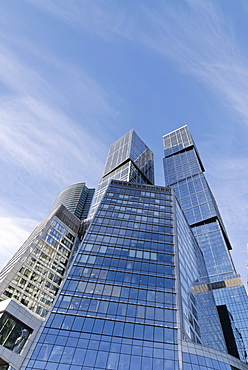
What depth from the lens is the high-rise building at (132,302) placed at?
3609 cm

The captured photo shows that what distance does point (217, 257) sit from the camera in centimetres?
13488

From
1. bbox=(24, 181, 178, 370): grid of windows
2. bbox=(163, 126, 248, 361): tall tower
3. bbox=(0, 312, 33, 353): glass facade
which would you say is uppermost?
bbox=(163, 126, 248, 361): tall tower

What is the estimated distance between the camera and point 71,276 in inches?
1934

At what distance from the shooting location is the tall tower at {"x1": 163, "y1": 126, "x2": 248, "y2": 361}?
331 ft

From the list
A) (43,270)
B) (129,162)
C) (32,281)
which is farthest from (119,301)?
(129,162)

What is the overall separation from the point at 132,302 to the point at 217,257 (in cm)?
10295

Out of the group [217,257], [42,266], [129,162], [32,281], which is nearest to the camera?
[32,281]

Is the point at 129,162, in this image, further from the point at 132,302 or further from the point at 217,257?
the point at 132,302

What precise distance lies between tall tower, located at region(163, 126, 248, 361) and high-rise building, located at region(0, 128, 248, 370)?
3903 cm

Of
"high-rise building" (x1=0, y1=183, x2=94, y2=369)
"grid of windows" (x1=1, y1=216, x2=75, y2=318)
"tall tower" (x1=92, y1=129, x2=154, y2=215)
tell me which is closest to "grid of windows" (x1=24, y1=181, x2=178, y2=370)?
"high-rise building" (x1=0, y1=183, x2=94, y2=369)

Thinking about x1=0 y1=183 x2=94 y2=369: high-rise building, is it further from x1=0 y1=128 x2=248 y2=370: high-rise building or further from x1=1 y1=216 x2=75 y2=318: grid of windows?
x1=0 y1=128 x2=248 y2=370: high-rise building

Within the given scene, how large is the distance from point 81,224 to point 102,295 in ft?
199

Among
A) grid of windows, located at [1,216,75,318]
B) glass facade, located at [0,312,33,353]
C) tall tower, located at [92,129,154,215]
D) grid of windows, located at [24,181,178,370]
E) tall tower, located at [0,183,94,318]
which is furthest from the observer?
tall tower, located at [92,129,154,215]

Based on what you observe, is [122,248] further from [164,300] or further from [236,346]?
[236,346]
